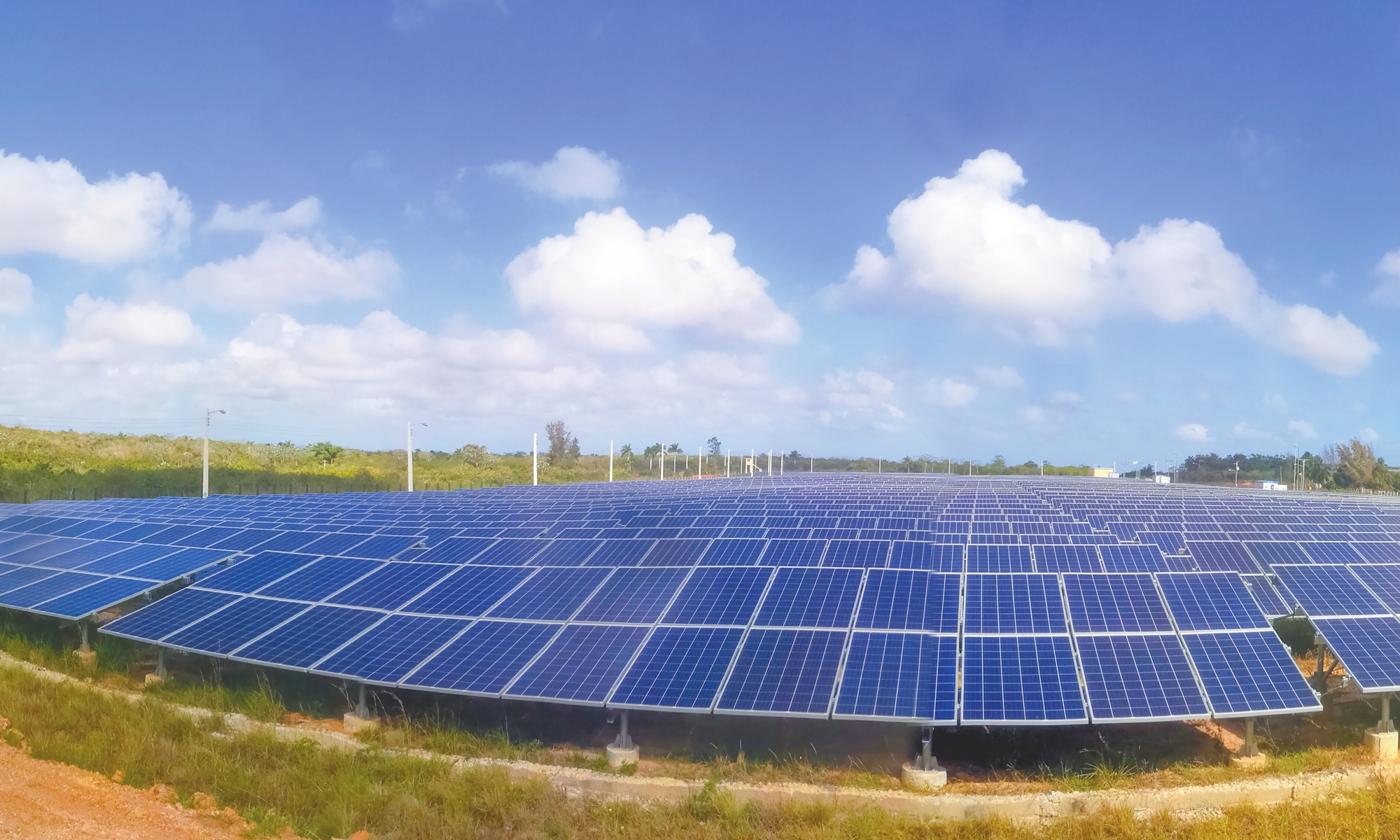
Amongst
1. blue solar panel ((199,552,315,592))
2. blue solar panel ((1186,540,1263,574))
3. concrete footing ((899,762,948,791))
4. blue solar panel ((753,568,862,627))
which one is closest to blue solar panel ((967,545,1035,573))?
blue solar panel ((753,568,862,627))

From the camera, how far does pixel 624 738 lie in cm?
1277

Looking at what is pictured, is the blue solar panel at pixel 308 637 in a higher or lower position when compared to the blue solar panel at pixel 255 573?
lower

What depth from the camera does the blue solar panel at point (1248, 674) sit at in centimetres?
1209

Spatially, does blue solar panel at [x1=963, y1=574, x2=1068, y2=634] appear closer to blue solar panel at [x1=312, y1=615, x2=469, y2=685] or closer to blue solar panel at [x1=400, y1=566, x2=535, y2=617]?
blue solar panel at [x1=400, y1=566, x2=535, y2=617]

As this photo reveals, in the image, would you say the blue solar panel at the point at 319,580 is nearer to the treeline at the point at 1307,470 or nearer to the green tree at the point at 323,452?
the green tree at the point at 323,452

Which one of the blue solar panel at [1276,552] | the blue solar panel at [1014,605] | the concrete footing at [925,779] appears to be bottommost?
the concrete footing at [925,779]

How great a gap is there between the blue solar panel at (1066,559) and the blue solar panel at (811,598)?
201 inches

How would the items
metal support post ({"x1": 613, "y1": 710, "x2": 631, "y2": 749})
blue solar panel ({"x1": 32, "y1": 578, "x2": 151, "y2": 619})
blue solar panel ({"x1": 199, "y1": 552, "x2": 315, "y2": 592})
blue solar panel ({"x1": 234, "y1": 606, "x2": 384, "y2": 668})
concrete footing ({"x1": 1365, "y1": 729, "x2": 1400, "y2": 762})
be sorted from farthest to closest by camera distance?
1. blue solar panel ({"x1": 199, "y1": 552, "x2": 315, "y2": 592})
2. blue solar panel ({"x1": 32, "y1": 578, "x2": 151, "y2": 619})
3. blue solar panel ({"x1": 234, "y1": 606, "x2": 384, "y2": 668})
4. concrete footing ({"x1": 1365, "y1": 729, "x2": 1400, "y2": 762})
5. metal support post ({"x1": 613, "y1": 710, "x2": 631, "y2": 749})

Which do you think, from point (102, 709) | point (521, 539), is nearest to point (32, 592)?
point (102, 709)

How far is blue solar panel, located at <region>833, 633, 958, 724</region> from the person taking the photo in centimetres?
1151

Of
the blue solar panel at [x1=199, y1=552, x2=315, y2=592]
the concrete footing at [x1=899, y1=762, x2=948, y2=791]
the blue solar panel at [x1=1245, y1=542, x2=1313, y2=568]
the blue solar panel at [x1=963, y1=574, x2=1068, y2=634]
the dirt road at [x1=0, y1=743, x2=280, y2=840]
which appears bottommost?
the dirt road at [x1=0, y1=743, x2=280, y2=840]

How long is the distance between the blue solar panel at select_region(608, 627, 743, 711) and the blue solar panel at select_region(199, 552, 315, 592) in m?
10.7

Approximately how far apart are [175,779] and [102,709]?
14.6ft

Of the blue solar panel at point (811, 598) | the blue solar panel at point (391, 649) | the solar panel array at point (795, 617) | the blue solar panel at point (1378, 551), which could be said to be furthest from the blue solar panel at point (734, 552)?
the blue solar panel at point (1378, 551)
